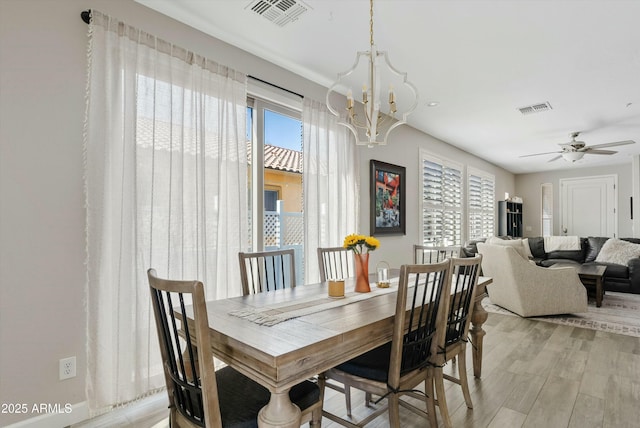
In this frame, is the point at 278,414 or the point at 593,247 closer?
the point at 278,414

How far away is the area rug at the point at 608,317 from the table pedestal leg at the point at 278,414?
3.95m

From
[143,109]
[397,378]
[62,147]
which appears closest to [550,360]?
[397,378]

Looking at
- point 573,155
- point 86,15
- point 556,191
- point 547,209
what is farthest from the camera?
point 547,209

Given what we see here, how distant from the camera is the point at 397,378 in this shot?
152cm

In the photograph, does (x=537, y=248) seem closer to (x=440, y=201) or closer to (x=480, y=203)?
(x=480, y=203)

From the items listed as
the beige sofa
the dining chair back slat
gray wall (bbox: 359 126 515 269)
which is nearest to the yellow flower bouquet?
the dining chair back slat

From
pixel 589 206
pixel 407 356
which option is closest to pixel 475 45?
pixel 407 356

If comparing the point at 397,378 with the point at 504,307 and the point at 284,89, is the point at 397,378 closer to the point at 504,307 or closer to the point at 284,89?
the point at 284,89

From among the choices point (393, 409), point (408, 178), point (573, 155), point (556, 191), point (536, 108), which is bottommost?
point (393, 409)

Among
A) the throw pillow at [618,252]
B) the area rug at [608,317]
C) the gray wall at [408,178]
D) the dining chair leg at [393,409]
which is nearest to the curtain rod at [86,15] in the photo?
the dining chair leg at [393,409]

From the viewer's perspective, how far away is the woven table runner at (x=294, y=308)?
1.50m

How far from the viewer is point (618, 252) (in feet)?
18.5

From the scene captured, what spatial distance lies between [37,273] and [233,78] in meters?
1.89

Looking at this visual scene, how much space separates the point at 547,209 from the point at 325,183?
26.9 ft
